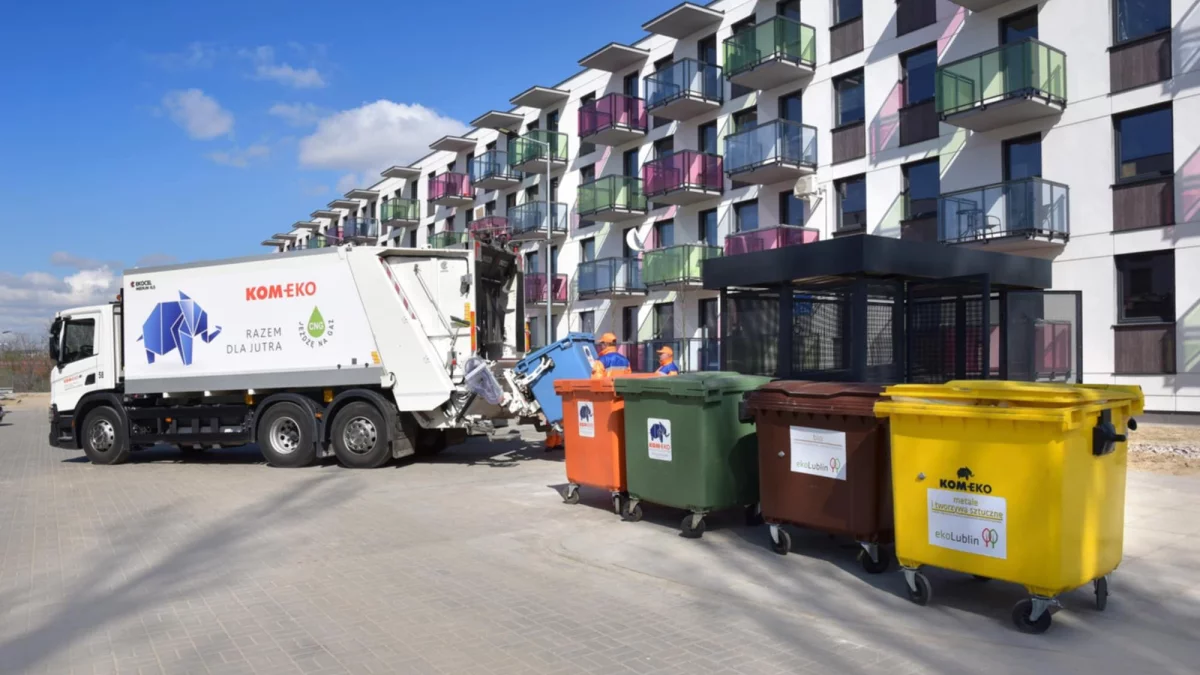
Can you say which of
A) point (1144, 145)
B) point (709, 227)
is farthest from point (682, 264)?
point (1144, 145)

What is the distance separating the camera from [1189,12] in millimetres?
15391

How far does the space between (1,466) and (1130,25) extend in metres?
22.1

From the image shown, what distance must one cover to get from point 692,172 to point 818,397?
21.4m

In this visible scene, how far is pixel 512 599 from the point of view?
538 cm

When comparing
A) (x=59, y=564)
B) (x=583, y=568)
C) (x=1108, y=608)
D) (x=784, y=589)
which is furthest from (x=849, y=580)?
(x=59, y=564)

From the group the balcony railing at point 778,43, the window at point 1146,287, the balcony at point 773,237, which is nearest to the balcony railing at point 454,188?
the balcony railing at point 778,43

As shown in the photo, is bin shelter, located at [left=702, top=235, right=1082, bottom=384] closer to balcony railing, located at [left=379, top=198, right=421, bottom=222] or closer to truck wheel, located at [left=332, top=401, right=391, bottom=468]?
truck wheel, located at [left=332, top=401, right=391, bottom=468]

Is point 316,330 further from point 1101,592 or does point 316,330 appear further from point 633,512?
point 1101,592

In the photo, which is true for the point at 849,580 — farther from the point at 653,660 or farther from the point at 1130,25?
the point at 1130,25

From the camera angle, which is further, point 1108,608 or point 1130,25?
point 1130,25

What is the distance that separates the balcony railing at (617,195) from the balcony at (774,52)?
6.68m

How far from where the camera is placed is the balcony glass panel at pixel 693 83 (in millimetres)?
26500

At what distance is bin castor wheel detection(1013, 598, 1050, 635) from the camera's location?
456 cm

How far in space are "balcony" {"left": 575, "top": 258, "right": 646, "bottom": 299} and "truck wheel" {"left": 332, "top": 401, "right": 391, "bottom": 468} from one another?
58.4 ft
